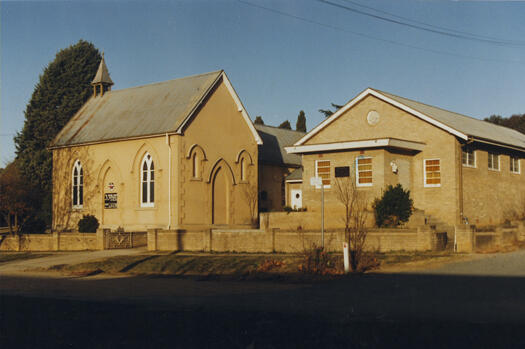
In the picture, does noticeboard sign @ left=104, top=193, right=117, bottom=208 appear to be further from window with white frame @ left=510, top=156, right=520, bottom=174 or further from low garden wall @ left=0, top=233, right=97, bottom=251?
window with white frame @ left=510, top=156, right=520, bottom=174

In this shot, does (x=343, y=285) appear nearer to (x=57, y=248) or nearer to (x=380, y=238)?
(x=380, y=238)

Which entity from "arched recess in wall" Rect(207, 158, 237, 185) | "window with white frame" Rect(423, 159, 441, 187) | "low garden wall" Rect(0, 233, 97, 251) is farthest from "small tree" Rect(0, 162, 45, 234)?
"window with white frame" Rect(423, 159, 441, 187)

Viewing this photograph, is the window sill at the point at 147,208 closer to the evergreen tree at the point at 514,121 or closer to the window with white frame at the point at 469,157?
the window with white frame at the point at 469,157

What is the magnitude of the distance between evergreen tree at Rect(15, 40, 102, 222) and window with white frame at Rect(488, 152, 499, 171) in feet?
136

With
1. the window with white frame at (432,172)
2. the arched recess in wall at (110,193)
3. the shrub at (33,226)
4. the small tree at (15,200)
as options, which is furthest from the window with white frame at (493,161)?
the small tree at (15,200)

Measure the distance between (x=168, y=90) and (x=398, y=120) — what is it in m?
16.2

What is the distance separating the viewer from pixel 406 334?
10.3 m

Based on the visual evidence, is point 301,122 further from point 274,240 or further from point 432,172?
point 274,240

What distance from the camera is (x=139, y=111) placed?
134 feet

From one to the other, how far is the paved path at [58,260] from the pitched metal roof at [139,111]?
8.74m

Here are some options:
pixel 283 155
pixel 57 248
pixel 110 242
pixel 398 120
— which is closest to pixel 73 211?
pixel 57 248

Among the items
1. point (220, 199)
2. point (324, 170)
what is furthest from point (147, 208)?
point (324, 170)

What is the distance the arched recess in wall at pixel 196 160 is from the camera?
3712cm

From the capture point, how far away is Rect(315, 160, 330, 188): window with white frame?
3338 centimetres
